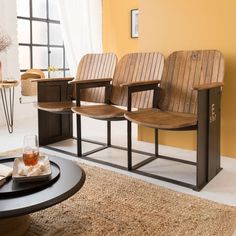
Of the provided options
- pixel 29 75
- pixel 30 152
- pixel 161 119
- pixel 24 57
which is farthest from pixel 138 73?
pixel 24 57

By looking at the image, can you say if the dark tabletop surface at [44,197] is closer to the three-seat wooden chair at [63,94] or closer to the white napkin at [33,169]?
the white napkin at [33,169]

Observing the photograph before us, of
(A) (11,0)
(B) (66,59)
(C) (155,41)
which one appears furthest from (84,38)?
(C) (155,41)

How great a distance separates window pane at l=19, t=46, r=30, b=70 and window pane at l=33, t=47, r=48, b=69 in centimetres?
11

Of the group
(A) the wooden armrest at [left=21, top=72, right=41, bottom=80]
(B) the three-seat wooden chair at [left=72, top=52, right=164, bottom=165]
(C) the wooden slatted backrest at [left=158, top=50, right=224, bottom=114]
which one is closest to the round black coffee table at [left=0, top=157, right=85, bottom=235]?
(B) the three-seat wooden chair at [left=72, top=52, right=164, bottom=165]

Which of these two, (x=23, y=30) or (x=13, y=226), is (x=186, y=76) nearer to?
(x=13, y=226)

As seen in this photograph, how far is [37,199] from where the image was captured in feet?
4.07

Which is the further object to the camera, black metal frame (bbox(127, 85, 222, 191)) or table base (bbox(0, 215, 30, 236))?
black metal frame (bbox(127, 85, 222, 191))

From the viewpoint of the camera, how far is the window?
15.3ft

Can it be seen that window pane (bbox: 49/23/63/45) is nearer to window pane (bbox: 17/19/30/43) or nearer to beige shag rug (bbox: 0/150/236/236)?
window pane (bbox: 17/19/30/43)

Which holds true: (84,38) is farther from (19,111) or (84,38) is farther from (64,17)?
(19,111)

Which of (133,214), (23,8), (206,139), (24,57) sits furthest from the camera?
(24,57)

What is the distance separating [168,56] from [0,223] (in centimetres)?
195

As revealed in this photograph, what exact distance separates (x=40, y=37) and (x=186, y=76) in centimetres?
313

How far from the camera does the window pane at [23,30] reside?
15.1 feet
